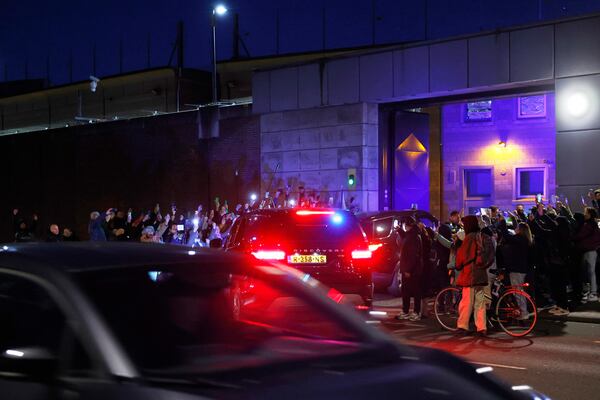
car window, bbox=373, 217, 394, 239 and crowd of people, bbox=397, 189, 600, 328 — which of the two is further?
car window, bbox=373, 217, 394, 239

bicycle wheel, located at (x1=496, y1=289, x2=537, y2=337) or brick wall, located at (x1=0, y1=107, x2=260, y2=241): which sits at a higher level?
brick wall, located at (x1=0, y1=107, x2=260, y2=241)

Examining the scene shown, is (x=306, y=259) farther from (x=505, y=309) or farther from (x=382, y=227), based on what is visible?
(x=382, y=227)

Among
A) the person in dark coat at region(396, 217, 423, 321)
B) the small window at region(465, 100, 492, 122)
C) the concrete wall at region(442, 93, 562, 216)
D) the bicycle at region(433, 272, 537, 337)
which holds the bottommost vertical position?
the bicycle at region(433, 272, 537, 337)

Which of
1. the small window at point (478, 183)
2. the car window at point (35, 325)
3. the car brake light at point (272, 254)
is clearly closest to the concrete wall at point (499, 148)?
the small window at point (478, 183)

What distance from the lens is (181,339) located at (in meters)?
3.58

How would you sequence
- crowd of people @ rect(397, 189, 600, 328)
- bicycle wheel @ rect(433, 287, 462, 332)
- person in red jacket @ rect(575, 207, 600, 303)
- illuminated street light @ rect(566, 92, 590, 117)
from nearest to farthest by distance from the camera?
bicycle wheel @ rect(433, 287, 462, 332), crowd of people @ rect(397, 189, 600, 328), person in red jacket @ rect(575, 207, 600, 303), illuminated street light @ rect(566, 92, 590, 117)

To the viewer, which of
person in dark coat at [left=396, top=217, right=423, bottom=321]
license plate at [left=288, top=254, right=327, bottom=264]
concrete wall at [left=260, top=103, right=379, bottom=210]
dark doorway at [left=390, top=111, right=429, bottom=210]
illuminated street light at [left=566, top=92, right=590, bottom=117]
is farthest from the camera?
dark doorway at [left=390, top=111, right=429, bottom=210]

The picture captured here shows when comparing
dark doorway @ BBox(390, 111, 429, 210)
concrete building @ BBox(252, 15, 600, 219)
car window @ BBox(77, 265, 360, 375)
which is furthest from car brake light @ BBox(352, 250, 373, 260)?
dark doorway @ BBox(390, 111, 429, 210)

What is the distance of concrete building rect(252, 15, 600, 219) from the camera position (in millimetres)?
17844

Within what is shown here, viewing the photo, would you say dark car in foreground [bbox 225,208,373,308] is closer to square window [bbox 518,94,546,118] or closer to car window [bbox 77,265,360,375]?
car window [bbox 77,265,360,375]

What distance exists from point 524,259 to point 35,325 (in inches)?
399

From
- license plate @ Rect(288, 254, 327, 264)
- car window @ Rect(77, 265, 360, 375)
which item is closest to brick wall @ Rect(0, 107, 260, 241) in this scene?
license plate @ Rect(288, 254, 327, 264)

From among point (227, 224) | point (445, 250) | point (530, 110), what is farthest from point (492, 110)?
point (445, 250)

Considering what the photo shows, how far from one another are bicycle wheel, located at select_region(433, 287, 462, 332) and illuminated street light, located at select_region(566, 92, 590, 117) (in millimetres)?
7673
